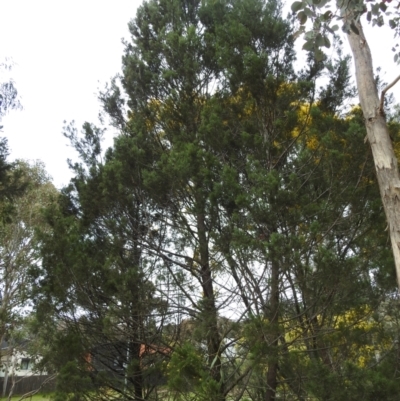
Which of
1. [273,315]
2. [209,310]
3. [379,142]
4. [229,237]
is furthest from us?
[209,310]

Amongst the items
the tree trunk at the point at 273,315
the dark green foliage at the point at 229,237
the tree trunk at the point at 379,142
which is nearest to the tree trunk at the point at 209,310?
the dark green foliage at the point at 229,237

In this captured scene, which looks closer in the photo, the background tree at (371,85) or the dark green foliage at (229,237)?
the background tree at (371,85)

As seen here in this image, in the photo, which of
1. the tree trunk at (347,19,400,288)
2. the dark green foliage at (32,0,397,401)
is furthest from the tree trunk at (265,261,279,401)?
the tree trunk at (347,19,400,288)

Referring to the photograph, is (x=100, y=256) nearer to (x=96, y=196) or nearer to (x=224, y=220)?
(x=96, y=196)

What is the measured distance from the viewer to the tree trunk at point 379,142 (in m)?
3.05

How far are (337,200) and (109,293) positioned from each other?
319cm

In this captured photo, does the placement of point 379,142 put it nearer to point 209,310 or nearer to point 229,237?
point 229,237

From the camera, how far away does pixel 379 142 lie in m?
3.46

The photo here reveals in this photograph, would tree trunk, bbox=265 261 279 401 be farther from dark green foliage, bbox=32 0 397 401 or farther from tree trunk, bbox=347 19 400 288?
tree trunk, bbox=347 19 400 288

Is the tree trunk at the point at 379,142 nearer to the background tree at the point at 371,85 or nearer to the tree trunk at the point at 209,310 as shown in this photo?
the background tree at the point at 371,85

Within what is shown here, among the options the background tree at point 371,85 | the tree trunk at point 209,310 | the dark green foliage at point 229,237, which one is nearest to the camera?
the background tree at point 371,85

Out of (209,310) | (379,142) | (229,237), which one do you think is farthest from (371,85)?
(209,310)

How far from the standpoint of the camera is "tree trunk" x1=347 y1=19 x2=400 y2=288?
3049 millimetres

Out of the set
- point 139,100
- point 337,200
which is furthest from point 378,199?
point 139,100
